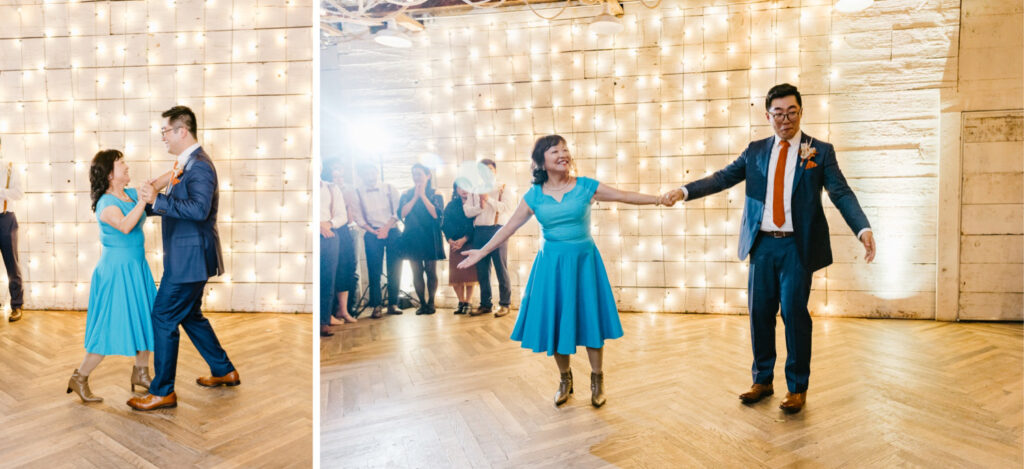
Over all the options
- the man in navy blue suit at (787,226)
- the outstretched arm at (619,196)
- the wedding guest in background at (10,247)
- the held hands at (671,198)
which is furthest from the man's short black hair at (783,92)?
the wedding guest in background at (10,247)

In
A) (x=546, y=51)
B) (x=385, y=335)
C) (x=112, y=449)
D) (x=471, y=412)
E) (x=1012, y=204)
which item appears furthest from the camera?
(x=546, y=51)

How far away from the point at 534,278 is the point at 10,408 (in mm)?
2650

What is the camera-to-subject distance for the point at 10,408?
Answer: 2521 mm

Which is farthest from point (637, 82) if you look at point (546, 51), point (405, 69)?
point (405, 69)

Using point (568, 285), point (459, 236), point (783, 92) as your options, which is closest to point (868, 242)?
point (783, 92)

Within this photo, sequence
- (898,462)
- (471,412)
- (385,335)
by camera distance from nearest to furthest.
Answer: (898,462) < (471,412) < (385,335)

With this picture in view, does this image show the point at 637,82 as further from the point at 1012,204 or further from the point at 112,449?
the point at 112,449

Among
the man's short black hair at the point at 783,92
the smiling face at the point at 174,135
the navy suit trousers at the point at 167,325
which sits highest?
the man's short black hair at the point at 783,92

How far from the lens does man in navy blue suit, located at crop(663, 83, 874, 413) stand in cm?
236

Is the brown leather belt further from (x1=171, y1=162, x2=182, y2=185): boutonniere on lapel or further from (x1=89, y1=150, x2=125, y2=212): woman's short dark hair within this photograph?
(x1=89, y1=150, x2=125, y2=212): woman's short dark hair

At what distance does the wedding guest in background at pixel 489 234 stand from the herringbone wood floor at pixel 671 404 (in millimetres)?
658

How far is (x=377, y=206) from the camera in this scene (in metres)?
4.06

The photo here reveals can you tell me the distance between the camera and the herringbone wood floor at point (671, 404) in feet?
6.51

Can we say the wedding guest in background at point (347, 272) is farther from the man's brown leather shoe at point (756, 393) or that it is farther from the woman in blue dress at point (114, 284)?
the man's brown leather shoe at point (756, 393)
